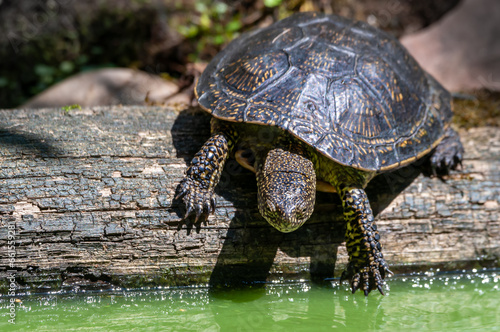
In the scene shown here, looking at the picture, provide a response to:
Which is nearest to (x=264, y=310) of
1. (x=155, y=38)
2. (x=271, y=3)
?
(x=271, y=3)

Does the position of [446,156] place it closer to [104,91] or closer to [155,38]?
[104,91]

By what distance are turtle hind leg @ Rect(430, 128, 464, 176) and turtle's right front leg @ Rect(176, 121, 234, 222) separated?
2.32 m

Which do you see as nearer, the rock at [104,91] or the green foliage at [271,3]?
the rock at [104,91]

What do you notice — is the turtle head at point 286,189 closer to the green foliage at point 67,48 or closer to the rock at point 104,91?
the rock at point 104,91

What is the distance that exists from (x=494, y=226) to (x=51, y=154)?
4464mm

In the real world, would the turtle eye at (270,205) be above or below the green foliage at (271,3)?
below

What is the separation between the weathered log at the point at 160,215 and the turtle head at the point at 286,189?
0.45 m

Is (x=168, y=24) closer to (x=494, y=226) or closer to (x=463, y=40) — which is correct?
(x=463, y=40)

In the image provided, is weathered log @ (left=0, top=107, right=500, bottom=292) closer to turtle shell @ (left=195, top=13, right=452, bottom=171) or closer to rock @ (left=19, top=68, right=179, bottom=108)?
turtle shell @ (left=195, top=13, right=452, bottom=171)

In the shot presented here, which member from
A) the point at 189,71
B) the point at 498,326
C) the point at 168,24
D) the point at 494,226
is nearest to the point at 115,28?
the point at 168,24

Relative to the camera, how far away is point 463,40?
8242mm

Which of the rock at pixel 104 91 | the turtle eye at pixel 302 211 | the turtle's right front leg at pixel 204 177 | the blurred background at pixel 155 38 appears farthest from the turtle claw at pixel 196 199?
the blurred background at pixel 155 38

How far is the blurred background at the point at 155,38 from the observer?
7.91 meters

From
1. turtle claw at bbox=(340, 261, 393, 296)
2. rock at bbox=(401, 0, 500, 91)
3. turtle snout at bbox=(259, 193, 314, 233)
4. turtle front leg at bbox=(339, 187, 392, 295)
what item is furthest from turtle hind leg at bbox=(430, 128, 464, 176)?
rock at bbox=(401, 0, 500, 91)
